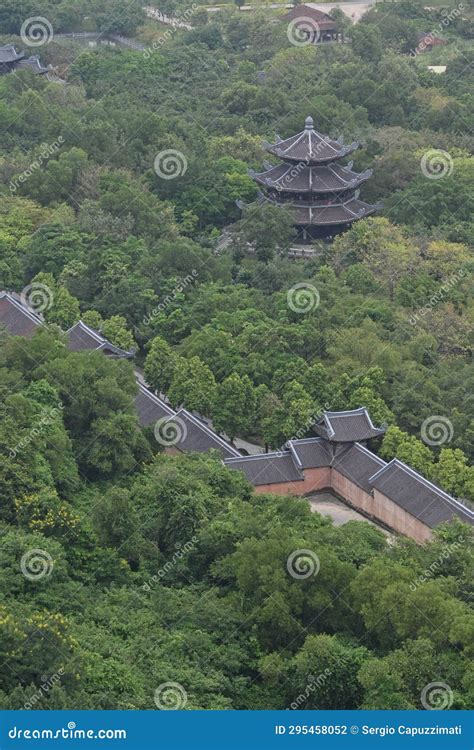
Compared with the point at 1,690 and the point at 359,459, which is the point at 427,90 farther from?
the point at 1,690

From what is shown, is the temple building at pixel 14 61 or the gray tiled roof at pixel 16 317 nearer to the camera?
the gray tiled roof at pixel 16 317

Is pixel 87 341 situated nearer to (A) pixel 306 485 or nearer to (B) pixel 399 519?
(A) pixel 306 485

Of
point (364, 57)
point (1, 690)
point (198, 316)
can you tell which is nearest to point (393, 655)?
point (1, 690)

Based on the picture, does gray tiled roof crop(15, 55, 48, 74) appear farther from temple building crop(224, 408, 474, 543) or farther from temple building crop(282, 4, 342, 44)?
temple building crop(224, 408, 474, 543)

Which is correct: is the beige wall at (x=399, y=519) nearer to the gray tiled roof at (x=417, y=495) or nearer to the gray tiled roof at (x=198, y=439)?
the gray tiled roof at (x=417, y=495)

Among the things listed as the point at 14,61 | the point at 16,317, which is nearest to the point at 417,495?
the point at 16,317

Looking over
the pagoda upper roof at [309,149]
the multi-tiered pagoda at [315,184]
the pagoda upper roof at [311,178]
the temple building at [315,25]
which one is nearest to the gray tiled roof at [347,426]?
the multi-tiered pagoda at [315,184]
